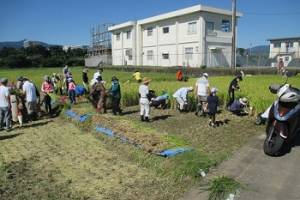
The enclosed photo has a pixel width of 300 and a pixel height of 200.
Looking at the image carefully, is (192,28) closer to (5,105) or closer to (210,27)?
(210,27)

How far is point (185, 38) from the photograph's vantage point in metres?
39.2

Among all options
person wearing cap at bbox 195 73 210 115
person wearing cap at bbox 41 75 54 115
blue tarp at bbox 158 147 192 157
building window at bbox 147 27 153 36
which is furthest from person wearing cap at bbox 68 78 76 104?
building window at bbox 147 27 153 36

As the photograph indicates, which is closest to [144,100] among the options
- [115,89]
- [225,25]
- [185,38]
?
[115,89]

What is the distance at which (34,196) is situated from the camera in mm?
6082

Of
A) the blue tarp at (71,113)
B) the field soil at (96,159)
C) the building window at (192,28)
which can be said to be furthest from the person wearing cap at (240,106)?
the building window at (192,28)

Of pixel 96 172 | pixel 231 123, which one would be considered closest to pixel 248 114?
pixel 231 123

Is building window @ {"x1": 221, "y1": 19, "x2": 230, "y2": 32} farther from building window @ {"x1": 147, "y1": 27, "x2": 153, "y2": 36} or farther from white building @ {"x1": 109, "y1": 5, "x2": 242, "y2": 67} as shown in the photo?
building window @ {"x1": 147, "y1": 27, "x2": 153, "y2": 36}

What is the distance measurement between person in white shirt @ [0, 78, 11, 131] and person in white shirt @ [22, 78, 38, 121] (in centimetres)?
114

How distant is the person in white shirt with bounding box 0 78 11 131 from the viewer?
11289mm

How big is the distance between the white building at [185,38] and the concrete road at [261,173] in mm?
29995

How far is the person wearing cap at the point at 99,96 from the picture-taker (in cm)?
1316

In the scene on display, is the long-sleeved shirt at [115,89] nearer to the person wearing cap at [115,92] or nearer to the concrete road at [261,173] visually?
the person wearing cap at [115,92]

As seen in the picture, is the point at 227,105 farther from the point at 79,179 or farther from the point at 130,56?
the point at 130,56

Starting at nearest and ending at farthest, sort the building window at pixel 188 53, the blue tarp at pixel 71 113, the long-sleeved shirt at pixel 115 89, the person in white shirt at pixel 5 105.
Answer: the person in white shirt at pixel 5 105 < the long-sleeved shirt at pixel 115 89 < the blue tarp at pixel 71 113 < the building window at pixel 188 53
